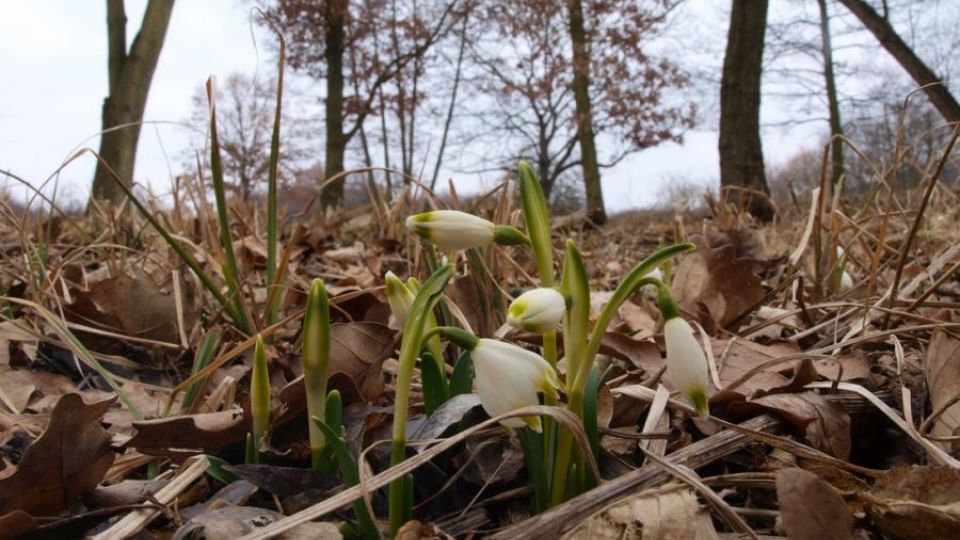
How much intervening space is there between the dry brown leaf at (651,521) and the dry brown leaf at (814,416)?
0.74 feet

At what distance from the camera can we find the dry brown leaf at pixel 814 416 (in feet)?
2.39

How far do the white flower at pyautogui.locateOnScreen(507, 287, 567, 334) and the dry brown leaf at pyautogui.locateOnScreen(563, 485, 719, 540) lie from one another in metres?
0.17

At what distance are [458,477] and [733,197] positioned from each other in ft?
18.7

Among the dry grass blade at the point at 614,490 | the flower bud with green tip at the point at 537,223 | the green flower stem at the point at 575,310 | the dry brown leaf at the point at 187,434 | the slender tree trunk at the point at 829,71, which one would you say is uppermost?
the slender tree trunk at the point at 829,71

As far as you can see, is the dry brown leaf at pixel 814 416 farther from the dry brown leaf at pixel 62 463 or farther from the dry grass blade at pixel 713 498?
the dry brown leaf at pixel 62 463

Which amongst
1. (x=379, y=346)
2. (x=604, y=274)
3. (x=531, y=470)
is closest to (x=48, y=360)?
(x=379, y=346)

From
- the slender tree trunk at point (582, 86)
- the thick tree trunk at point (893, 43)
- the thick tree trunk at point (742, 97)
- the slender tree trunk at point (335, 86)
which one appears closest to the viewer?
the thick tree trunk at point (742, 97)

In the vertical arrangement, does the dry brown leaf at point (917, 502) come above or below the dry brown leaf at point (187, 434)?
below

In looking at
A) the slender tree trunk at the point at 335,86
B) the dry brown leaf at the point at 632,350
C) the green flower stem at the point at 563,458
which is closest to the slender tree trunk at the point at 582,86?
the slender tree trunk at the point at 335,86

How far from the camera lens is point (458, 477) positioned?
670 millimetres

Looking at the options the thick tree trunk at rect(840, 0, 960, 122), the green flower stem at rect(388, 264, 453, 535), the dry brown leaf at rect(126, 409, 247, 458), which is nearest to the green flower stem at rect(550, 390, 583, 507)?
the green flower stem at rect(388, 264, 453, 535)

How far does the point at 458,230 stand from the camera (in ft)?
1.87

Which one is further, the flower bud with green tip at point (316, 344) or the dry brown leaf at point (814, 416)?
the dry brown leaf at point (814, 416)

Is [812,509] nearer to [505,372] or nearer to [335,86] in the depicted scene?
[505,372]
